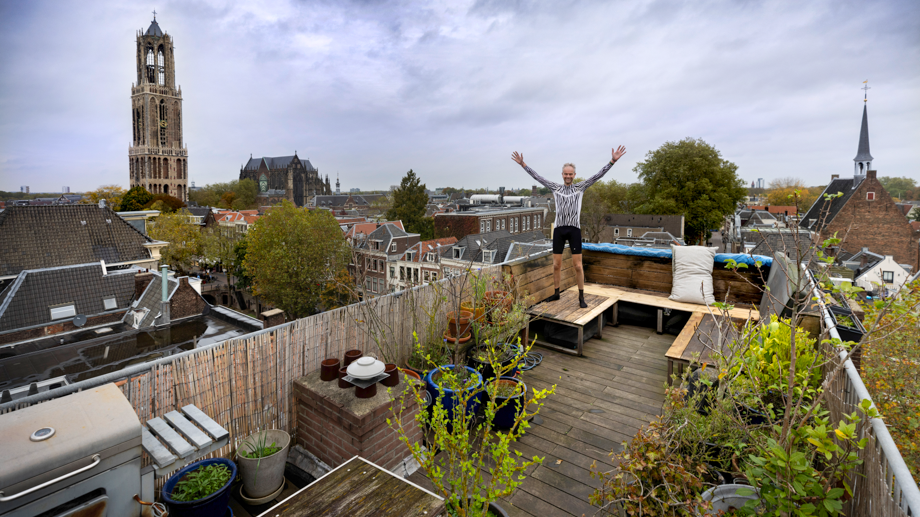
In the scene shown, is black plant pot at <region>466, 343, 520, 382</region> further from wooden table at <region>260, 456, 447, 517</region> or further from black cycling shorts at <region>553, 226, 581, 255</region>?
wooden table at <region>260, 456, 447, 517</region>

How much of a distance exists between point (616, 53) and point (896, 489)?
48.9 feet

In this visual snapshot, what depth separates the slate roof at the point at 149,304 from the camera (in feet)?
60.0

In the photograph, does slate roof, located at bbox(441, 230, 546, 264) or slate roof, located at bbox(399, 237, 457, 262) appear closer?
slate roof, located at bbox(441, 230, 546, 264)

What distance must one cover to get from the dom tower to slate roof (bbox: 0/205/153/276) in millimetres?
56568

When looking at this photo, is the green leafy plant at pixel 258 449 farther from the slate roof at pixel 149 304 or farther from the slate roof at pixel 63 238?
the slate roof at pixel 63 238

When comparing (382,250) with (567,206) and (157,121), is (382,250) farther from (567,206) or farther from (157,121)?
(157,121)

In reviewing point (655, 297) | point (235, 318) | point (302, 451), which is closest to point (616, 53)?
point (655, 297)

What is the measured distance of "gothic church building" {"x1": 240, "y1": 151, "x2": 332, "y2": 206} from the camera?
3853 inches

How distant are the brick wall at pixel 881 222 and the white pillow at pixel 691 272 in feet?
132

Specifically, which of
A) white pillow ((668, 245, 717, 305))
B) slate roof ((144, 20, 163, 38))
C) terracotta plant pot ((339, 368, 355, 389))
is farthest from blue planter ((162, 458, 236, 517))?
slate roof ((144, 20, 163, 38))

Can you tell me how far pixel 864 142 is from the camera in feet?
130

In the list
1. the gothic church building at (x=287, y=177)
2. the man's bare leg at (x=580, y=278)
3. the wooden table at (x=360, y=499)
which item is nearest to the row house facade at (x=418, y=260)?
the man's bare leg at (x=580, y=278)

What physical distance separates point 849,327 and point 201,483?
4336mm

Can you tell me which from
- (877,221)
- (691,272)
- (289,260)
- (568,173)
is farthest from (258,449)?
(877,221)
